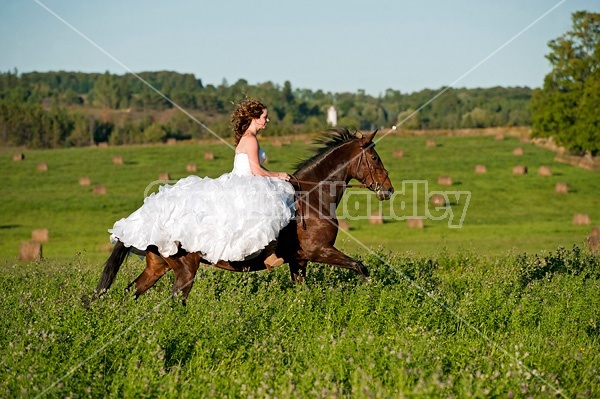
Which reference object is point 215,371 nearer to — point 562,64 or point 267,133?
point 562,64

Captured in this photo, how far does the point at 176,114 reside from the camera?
116438mm

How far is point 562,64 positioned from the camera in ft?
195

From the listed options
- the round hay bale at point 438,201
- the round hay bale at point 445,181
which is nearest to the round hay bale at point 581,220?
the round hay bale at point 438,201

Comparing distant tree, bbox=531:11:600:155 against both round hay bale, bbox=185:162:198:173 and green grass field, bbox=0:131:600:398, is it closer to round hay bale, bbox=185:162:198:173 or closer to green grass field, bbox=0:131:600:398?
round hay bale, bbox=185:162:198:173

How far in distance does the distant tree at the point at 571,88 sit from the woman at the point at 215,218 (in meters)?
45.5

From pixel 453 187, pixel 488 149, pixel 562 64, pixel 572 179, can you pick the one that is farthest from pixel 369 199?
pixel 562 64

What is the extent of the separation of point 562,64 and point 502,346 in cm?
5436

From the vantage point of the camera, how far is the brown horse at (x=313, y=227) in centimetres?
1120

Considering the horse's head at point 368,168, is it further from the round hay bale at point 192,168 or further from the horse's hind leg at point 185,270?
the round hay bale at point 192,168

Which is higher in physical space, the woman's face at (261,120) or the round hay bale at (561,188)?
the woman's face at (261,120)

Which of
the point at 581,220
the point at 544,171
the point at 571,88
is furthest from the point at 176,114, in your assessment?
the point at 581,220

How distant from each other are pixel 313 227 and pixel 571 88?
50614 mm

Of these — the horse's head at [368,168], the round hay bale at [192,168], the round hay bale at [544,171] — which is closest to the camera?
the horse's head at [368,168]

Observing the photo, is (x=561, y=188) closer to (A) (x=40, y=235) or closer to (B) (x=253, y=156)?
(A) (x=40, y=235)
